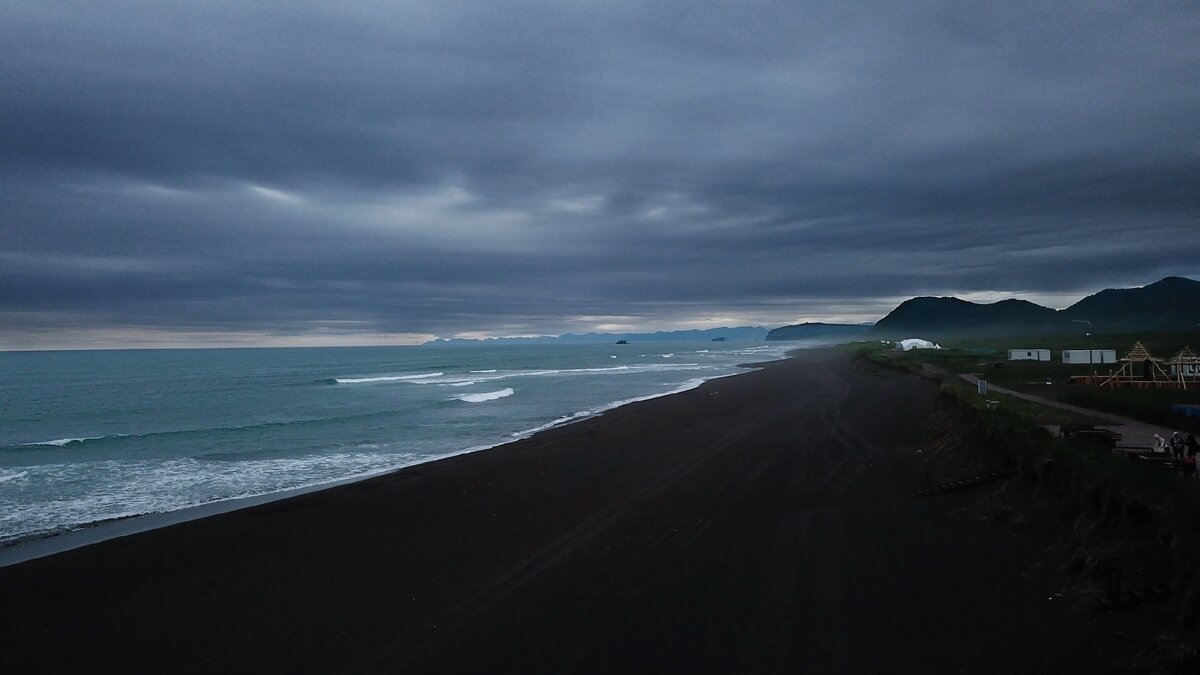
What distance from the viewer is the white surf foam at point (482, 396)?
126 feet

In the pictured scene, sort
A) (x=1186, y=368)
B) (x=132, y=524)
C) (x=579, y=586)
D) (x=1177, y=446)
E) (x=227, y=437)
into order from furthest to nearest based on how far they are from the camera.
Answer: (x=227, y=437), (x=1186, y=368), (x=132, y=524), (x=1177, y=446), (x=579, y=586)

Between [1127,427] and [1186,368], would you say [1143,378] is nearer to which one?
[1186,368]

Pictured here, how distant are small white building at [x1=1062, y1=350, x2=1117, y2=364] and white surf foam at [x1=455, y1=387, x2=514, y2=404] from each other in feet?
101

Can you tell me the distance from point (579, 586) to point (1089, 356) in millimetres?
34856

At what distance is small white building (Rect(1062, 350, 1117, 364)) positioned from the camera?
3219 centimetres

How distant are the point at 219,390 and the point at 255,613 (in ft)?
161

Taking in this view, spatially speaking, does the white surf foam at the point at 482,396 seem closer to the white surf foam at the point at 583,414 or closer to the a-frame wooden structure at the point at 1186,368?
the white surf foam at the point at 583,414

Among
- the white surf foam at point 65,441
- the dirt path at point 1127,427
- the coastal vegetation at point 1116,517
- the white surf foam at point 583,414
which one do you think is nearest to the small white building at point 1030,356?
the white surf foam at point 583,414

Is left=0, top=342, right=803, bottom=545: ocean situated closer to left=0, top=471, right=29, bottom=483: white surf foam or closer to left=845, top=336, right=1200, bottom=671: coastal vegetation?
left=0, top=471, right=29, bottom=483: white surf foam

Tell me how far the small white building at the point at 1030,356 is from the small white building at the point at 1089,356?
15.8ft

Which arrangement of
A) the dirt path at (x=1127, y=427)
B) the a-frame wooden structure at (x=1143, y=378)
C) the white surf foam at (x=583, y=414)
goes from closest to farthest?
the dirt path at (x=1127, y=427) → the a-frame wooden structure at (x=1143, y=378) → the white surf foam at (x=583, y=414)

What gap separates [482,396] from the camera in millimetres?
40938

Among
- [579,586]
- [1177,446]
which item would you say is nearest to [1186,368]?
[1177,446]

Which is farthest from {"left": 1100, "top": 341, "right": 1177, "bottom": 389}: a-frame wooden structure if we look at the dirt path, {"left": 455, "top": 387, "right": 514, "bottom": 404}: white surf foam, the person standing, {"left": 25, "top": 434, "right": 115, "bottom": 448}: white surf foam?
{"left": 25, "top": 434, "right": 115, "bottom": 448}: white surf foam
